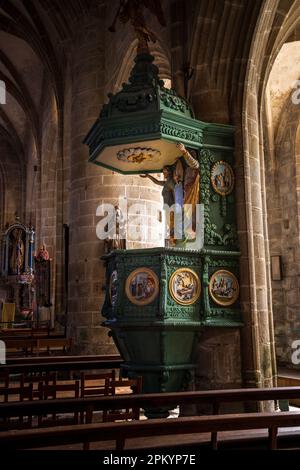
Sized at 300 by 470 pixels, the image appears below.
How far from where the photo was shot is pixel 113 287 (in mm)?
6184

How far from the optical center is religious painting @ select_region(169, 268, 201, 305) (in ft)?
19.6

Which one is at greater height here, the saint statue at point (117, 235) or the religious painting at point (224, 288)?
the saint statue at point (117, 235)

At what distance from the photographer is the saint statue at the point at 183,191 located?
21.9 ft

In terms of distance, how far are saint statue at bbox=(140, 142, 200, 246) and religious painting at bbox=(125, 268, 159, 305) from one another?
3.42ft

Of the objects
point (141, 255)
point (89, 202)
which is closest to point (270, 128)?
point (89, 202)


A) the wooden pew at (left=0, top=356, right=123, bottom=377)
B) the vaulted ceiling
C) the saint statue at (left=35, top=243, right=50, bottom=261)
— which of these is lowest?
the wooden pew at (left=0, top=356, right=123, bottom=377)

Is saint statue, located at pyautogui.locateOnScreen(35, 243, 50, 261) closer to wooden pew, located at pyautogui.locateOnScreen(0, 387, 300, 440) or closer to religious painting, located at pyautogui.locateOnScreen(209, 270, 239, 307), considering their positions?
religious painting, located at pyautogui.locateOnScreen(209, 270, 239, 307)

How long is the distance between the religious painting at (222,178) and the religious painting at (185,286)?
4.37 ft

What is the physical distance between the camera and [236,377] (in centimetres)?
659

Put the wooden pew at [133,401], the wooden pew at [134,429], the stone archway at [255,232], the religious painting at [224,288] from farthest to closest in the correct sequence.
A: the stone archway at [255,232], the religious painting at [224,288], the wooden pew at [133,401], the wooden pew at [134,429]

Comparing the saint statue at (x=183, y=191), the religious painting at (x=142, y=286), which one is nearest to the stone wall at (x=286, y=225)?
the saint statue at (x=183, y=191)

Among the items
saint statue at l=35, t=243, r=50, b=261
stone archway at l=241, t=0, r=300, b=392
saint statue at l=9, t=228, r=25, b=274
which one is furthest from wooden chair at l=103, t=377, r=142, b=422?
saint statue at l=9, t=228, r=25, b=274

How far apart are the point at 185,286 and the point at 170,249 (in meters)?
0.53

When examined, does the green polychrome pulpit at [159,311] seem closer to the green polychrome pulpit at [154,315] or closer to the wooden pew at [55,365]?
the green polychrome pulpit at [154,315]
